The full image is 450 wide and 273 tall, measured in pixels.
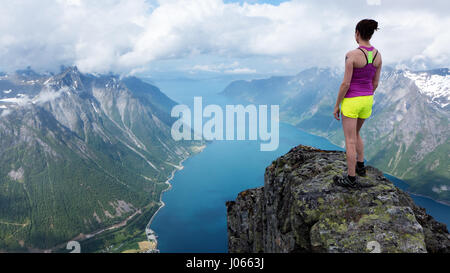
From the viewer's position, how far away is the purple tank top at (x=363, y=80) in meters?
8.34

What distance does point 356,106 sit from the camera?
28.4 feet

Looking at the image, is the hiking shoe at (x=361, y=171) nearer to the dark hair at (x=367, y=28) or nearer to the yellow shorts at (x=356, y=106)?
the yellow shorts at (x=356, y=106)

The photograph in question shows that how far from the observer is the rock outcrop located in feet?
24.8

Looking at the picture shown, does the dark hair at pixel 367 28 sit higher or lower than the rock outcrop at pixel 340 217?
higher

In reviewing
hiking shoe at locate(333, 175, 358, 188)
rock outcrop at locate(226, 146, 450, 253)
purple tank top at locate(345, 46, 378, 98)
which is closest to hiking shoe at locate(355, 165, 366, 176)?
rock outcrop at locate(226, 146, 450, 253)

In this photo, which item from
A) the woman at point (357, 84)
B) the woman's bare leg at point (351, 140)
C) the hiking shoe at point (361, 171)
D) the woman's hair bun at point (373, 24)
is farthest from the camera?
the hiking shoe at point (361, 171)

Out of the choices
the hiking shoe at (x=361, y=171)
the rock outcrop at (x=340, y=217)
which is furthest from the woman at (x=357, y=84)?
the hiking shoe at (x=361, y=171)

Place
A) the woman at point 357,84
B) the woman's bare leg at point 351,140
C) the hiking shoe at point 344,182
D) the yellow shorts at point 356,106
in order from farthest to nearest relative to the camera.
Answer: the hiking shoe at point 344,182 → the woman's bare leg at point 351,140 → the yellow shorts at point 356,106 → the woman at point 357,84

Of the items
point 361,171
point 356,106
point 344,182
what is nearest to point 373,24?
point 356,106

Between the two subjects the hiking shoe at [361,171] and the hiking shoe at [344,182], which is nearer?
the hiking shoe at [344,182]

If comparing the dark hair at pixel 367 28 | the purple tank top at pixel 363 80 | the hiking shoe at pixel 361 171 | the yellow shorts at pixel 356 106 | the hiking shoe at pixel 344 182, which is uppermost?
the dark hair at pixel 367 28

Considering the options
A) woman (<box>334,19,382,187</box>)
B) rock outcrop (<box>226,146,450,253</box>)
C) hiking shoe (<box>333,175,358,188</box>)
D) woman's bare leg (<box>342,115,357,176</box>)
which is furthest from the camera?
hiking shoe (<box>333,175,358,188</box>)

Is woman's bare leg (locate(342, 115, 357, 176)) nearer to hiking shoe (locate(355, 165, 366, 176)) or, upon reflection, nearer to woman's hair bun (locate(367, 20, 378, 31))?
hiking shoe (locate(355, 165, 366, 176))
